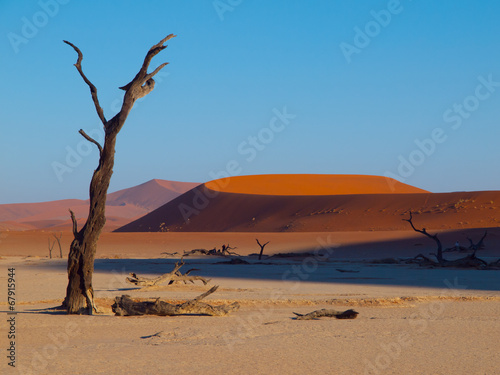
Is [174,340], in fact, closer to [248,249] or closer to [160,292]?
[160,292]

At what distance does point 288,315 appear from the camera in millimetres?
9414

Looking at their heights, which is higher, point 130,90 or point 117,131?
point 130,90

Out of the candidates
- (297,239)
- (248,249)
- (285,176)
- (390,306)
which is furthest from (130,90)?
(285,176)

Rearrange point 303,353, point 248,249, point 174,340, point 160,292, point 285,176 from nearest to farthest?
point 303,353
point 174,340
point 160,292
point 248,249
point 285,176

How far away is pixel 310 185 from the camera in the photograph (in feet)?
343

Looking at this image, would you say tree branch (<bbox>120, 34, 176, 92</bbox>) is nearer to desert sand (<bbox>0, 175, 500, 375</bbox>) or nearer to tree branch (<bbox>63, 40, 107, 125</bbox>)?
tree branch (<bbox>63, 40, 107, 125</bbox>)

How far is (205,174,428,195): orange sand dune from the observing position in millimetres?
99625

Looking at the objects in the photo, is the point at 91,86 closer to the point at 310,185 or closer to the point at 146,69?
the point at 146,69

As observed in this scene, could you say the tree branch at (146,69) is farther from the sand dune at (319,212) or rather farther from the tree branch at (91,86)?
the sand dune at (319,212)

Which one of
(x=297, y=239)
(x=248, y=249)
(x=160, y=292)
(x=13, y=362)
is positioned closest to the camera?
(x=13, y=362)

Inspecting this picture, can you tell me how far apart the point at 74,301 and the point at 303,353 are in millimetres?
4497
